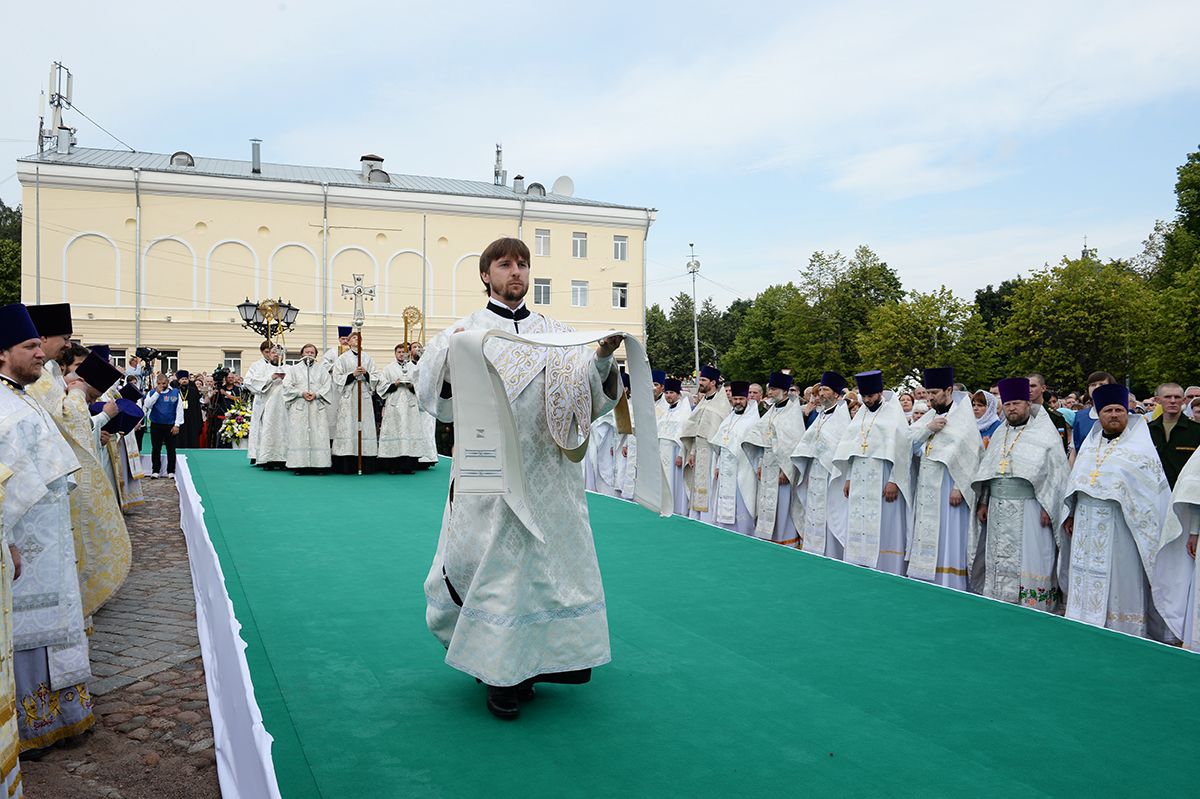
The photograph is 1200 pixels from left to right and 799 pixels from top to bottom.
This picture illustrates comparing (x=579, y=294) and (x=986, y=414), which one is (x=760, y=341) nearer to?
(x=579, y=294)

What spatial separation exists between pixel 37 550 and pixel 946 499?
651 cm

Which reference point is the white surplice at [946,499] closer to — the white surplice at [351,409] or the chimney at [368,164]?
the white surplice at [351,409]

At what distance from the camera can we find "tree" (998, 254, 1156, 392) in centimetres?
3106

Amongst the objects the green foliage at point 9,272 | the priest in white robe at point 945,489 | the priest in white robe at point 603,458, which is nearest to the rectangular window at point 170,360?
the green foliage at point 9,272

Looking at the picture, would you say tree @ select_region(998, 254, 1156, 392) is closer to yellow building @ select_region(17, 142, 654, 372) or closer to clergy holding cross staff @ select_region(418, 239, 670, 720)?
yellow building @ select_region(17, 142, 654, 372)

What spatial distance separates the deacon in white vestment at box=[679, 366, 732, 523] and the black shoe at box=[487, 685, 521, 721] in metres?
7.14

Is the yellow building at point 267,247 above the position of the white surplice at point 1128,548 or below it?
above

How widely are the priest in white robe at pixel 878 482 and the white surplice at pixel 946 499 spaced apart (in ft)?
0.67

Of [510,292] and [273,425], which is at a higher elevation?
[510,292]

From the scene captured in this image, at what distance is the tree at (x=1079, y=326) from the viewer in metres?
31.1

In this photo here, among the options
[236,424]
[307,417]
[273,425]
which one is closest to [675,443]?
[307,417]

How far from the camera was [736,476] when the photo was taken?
10094 mm

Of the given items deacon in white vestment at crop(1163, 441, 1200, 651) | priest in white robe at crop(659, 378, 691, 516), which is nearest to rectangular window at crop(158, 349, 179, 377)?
priest in white robe at crop(659, 378, 691, 516)

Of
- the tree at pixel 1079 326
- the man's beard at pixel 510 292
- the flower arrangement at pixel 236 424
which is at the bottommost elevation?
the flower arrangement at pixel 236 424
